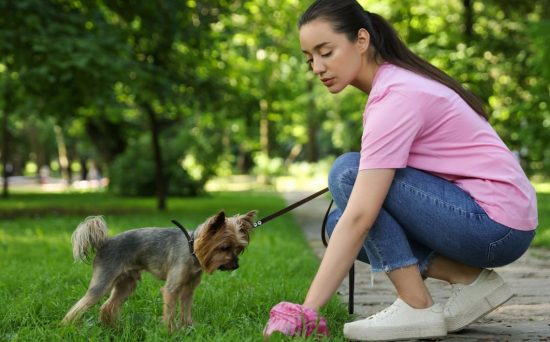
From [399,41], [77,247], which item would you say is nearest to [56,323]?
[77,247]

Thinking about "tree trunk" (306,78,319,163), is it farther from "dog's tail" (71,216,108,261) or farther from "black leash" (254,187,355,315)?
"dog's tail" (71,216,108,261)

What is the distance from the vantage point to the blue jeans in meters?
3.56

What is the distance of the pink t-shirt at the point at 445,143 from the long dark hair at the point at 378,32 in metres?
0.07

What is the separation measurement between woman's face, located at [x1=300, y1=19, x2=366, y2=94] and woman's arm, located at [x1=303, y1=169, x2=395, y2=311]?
1.76 ft

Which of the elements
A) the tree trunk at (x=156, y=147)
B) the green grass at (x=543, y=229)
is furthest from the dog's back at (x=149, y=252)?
the tree trunk at (x=156, y=147)

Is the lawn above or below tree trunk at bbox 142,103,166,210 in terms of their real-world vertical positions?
below

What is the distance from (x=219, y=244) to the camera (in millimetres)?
3818

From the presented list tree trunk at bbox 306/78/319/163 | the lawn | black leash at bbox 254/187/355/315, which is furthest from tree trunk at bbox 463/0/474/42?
tree trunk at bbox 306/78/319/163

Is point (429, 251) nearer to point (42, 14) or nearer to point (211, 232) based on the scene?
point (211, 232)

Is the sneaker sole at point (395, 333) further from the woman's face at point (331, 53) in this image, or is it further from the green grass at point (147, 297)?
the woman's face at point (331, 53)

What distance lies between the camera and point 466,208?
140 inches

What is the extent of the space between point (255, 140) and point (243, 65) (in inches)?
766

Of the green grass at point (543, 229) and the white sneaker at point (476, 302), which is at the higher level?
the white sneaker at point (476, 302)

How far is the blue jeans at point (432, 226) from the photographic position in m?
3.56
